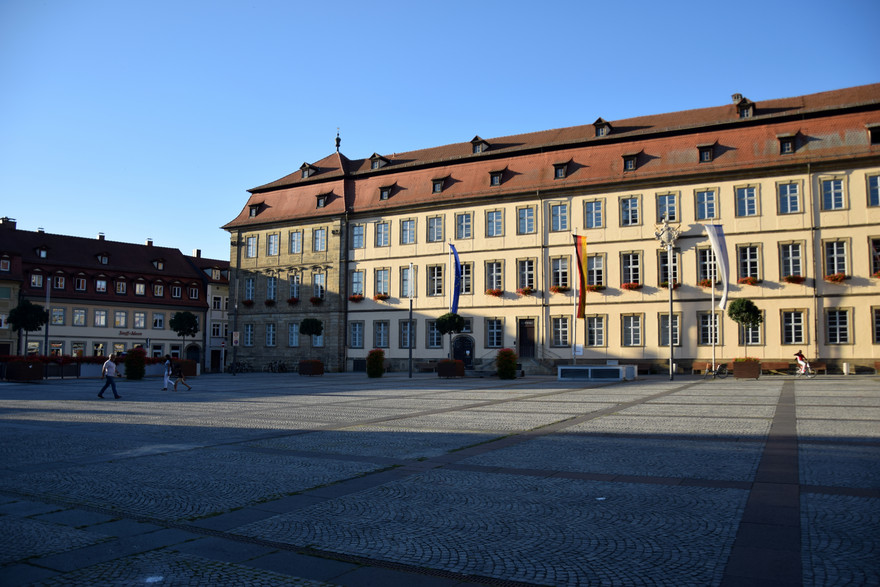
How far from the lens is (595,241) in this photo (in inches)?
1658

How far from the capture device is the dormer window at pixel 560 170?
142ft

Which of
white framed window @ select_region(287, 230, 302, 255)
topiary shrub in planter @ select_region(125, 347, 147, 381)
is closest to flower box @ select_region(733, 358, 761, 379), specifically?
topiary shrub in planter @ select_region(125, 347, 147, 381)

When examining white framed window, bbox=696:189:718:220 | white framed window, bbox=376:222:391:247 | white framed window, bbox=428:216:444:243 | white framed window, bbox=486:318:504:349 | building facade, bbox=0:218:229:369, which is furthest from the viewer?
building facade, bbox=0:218:229:369

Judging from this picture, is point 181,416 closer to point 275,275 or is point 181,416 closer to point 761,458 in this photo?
point 761,458

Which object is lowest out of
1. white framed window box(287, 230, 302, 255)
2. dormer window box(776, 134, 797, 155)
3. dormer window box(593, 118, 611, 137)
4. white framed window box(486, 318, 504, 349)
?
white framed window box(486, 318, 504, 349)

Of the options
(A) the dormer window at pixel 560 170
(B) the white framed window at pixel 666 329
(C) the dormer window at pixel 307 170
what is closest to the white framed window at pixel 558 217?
(A) the dormer window at pixel 560 170

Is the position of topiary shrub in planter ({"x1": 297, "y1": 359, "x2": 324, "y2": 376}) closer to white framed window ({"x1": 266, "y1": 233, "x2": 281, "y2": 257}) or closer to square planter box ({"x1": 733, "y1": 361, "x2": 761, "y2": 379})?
white framed window ({"x1": 266, "y1": 233, "x2": 281, "y2": 257})

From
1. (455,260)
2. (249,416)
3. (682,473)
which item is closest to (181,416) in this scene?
(249,416)

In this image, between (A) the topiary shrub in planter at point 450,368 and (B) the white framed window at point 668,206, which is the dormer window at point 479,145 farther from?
(A) the topiary shrub in planter at point 450,368

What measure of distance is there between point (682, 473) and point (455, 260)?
1244 inches

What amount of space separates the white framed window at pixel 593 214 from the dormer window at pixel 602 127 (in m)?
4.86

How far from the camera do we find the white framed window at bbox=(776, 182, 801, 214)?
37.1 metres

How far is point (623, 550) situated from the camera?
18.1ft

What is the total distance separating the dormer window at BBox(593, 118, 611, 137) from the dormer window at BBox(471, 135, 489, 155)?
8.31 meters
